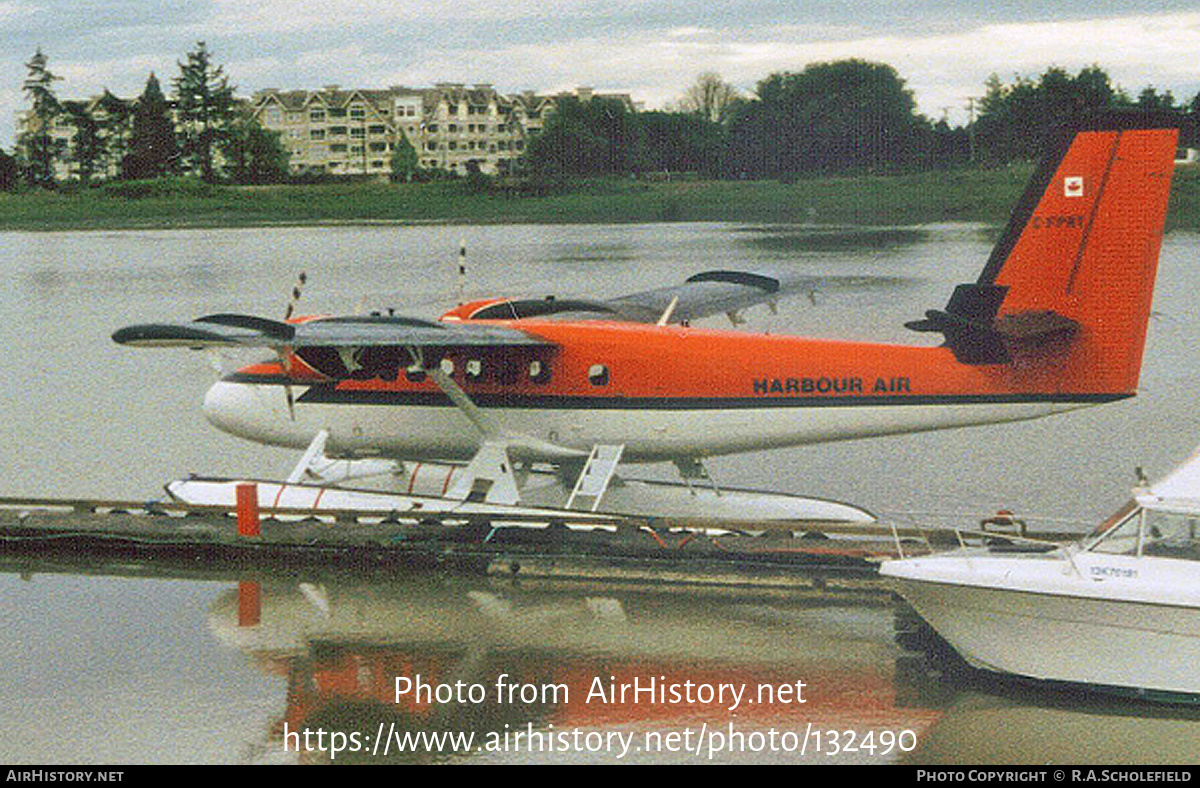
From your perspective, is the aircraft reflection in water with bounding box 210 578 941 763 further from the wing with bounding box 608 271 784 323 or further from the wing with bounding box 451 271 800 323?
the wing with bounding box 608 271 784 323

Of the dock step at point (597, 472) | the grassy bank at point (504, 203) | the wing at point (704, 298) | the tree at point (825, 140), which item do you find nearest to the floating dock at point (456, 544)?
the dock step at point (597, 472)

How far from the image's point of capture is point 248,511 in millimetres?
16438

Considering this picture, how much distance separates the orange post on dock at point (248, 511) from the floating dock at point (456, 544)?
0.02 m

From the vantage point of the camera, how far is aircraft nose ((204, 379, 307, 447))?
17969 millimetres

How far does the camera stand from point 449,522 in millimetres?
17000

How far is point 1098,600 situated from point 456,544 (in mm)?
6969

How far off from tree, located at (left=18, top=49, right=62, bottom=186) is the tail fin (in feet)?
388

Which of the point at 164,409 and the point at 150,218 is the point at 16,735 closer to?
the point at 164,409

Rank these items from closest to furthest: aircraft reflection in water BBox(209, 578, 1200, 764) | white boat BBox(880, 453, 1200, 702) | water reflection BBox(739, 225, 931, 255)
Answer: white boat BBox(880, 453, 1200, 702) → aircraft reflection in water BBox(209, 578, 1200, 764) → water reflection BBox(739, 225, 931, 255)

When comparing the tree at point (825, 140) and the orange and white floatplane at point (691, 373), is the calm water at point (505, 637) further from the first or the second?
the tree at point (825, 140)

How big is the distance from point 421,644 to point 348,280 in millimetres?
43009

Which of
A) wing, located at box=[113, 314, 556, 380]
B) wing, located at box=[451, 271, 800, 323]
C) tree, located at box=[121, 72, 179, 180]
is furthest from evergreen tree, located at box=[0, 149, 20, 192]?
wing, located at box=[113, 314, 556, 380]
